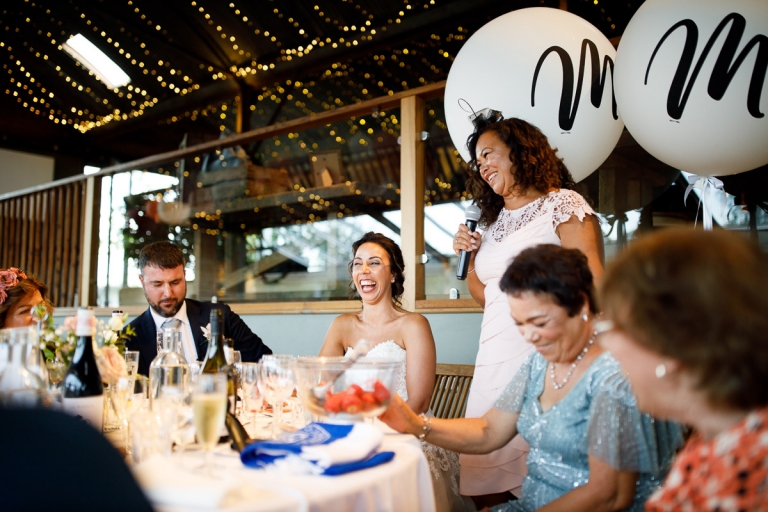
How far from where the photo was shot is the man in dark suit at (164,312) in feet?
9.54

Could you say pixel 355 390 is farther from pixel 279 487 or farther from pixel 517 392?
pixel 517 392

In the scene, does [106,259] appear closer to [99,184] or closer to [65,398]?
[99,184]

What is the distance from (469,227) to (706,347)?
A: 5.61 feet

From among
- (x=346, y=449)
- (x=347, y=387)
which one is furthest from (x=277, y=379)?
(x=346, y=449)

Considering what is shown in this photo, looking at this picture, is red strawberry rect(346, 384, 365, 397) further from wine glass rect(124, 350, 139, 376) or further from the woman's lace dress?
the woman's lace dress

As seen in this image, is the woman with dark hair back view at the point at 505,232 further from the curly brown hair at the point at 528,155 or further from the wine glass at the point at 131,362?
the wine glass at the point at 131,362

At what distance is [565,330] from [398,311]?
1.32 m

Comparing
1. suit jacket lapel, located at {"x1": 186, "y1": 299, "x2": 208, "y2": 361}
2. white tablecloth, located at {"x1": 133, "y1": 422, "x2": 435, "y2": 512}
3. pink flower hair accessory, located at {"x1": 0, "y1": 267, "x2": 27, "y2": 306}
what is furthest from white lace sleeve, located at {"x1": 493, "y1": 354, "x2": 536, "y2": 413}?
pink flower hair accessory, located at {"x1": 0, "y1": 267, "x2": 27, "y2": 306}

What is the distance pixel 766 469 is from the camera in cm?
82

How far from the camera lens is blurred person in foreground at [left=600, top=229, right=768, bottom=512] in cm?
85

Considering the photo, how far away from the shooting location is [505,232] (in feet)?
8.11

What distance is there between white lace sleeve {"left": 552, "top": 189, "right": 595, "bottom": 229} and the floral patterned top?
4.60ft

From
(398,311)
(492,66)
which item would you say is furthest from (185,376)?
(492,66)

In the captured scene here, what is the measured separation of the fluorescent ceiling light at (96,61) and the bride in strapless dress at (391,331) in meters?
5.08
